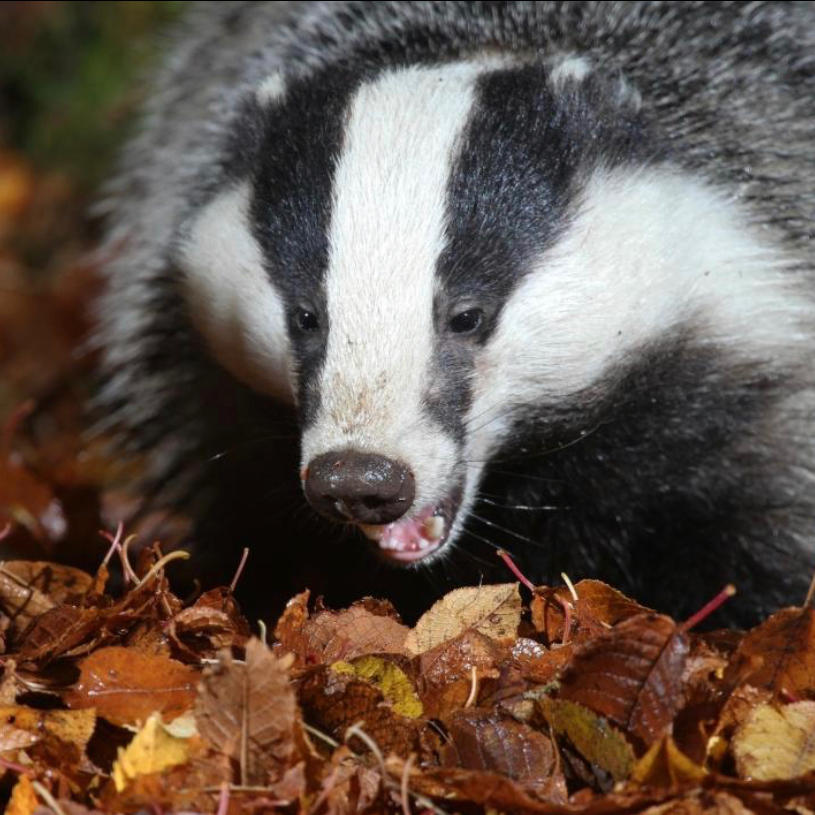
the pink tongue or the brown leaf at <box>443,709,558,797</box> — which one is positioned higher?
the pink tongue

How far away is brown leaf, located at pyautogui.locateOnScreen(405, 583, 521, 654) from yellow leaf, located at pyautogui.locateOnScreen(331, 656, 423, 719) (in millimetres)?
117

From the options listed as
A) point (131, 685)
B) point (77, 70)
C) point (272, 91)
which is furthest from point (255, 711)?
point (77, 70)

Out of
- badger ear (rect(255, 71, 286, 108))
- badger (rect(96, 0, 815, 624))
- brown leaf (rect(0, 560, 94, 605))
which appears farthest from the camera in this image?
badger ear (rect(255, 71, 286, 108))

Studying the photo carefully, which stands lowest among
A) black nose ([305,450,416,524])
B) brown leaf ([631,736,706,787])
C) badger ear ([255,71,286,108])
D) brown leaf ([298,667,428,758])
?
brown leaf ([298,667,428,758])

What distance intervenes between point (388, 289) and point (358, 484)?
0.35 metres

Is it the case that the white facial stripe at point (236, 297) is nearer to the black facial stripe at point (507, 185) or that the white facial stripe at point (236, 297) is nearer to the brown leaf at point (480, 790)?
the black facial stripe at point (507, 185)

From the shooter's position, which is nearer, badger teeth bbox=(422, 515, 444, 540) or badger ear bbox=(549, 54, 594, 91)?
badger teeth bbox=(422, 515, 444, 540)

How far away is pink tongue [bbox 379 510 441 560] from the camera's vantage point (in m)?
2.67

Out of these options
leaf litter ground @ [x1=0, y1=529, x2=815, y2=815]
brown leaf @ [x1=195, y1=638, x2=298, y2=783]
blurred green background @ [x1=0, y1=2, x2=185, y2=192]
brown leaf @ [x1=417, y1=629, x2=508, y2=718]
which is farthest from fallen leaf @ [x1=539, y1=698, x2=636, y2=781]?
blurred green background @ [x1=0, y1=2, x2=185, y2=192]

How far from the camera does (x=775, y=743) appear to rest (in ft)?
7.18

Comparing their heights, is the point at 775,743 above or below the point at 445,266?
below

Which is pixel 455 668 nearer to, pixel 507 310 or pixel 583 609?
pixel 583 609

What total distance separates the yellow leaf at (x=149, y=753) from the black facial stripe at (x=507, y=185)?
0.70 m

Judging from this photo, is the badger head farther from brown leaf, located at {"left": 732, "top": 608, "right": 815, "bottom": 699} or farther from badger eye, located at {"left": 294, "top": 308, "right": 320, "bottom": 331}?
brown leaf, located at {"left": 732, "top": 608, "right": 815, "bottom": 699}
